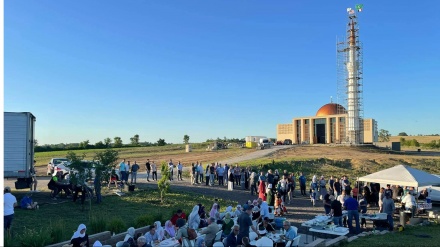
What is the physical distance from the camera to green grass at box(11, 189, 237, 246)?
34.7ft

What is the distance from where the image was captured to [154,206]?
1598cm

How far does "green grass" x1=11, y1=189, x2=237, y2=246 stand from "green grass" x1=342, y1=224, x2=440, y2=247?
644cm

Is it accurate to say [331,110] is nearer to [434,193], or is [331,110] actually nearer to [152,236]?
[434,193]

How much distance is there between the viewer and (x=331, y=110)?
68125mm

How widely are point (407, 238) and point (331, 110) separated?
59820 millimetres

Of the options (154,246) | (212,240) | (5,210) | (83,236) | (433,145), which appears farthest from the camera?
(433,145)

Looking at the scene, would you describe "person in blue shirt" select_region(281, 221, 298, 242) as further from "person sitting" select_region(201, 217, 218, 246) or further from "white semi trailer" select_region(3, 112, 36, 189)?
"white semi trailer" select_region(3, 112, 36, 189)

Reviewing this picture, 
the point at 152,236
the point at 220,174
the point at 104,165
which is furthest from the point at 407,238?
the point at 220,174

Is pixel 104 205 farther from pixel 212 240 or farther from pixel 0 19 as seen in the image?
pixel 0 19

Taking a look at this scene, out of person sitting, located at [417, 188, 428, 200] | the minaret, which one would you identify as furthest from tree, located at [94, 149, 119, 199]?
the minaret

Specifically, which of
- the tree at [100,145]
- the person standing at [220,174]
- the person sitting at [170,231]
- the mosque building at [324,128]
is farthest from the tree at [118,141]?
the person sitting at [170,231]

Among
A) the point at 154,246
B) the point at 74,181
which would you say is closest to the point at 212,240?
the point at 154,246

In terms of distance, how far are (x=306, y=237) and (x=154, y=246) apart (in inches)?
193

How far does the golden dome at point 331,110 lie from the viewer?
66.9m
